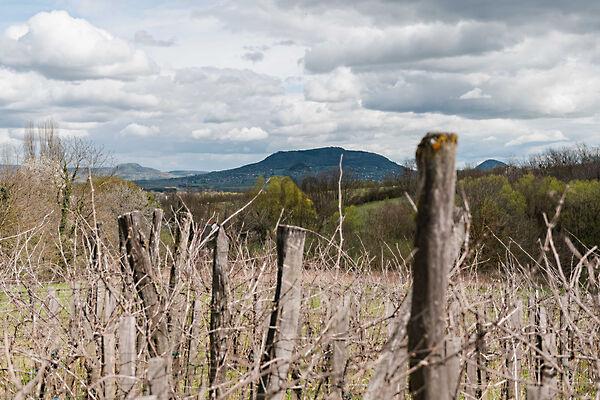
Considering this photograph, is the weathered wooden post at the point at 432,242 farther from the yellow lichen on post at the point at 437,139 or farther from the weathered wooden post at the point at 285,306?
the weathered wooden post at the point at 285,306

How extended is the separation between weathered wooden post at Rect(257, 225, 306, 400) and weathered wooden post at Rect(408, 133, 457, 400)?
131 cm

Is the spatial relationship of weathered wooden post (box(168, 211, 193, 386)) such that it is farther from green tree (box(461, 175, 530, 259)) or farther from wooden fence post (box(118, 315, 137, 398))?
green tree (box(461, 175, 530, 259))

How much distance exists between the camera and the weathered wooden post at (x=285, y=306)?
3541mm

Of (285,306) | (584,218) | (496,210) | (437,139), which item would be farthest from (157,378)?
(584,218)

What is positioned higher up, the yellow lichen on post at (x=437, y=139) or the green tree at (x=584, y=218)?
the yellow lichen on post at (x=437, y=139)

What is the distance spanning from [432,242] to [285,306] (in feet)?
4.94

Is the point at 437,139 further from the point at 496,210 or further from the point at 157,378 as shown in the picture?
the point at 496,210

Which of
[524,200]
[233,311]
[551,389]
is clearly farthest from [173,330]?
[524,200]

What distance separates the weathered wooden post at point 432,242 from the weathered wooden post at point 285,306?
4.31ft

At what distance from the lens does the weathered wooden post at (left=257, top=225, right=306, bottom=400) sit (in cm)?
354

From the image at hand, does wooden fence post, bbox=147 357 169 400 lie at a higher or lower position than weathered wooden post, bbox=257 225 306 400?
lower

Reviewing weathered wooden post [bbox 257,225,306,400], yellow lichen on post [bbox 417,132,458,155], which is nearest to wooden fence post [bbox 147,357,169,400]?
weathered wooden post [bbox 257,225,306,400]

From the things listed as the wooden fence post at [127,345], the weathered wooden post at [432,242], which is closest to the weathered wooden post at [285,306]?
the wooden fence post at [127,345]

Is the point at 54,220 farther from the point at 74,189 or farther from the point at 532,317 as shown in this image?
the point at 532,317
